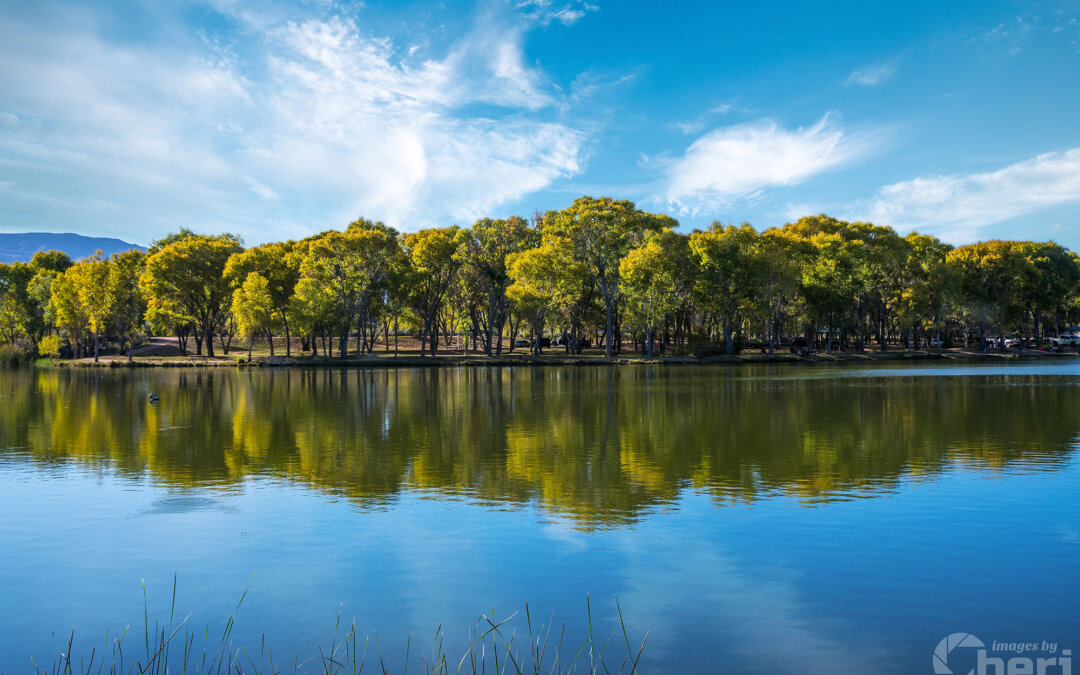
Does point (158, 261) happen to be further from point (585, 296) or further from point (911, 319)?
point (911, 319)

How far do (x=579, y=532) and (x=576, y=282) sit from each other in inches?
2676

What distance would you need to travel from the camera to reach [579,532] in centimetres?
1217

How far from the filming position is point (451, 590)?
958cm

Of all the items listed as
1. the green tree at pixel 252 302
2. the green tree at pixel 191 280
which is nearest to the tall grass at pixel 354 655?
the green tree at pixel 252 302

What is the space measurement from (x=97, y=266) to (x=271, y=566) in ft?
310

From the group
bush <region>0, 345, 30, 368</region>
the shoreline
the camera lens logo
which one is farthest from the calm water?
bush <region>0, 345, 30, 368</region>

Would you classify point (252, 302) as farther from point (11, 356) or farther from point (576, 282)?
point (11, 356)

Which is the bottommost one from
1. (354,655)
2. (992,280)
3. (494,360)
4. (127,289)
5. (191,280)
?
(354,655)

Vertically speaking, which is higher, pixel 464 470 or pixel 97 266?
pixel 97 266

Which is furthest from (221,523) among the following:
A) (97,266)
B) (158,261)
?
(97,266)

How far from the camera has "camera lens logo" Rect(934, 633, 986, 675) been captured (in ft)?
23.9

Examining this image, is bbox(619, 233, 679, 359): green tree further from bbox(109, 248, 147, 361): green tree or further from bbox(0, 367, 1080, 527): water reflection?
bbox(109, 248, 147, 361): green tree

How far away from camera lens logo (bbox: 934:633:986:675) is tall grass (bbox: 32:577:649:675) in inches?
125

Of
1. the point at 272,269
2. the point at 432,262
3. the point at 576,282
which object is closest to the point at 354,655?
the point at 576,282
